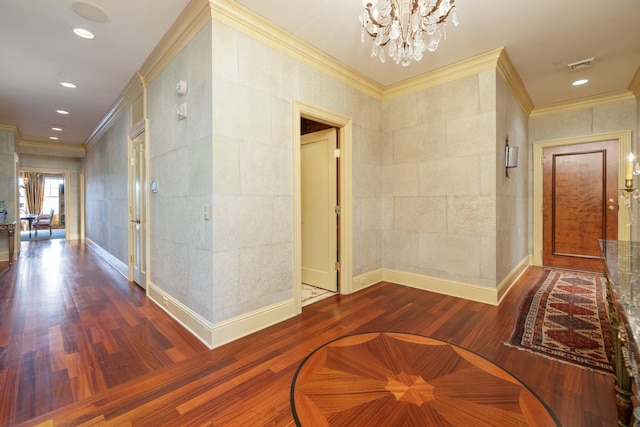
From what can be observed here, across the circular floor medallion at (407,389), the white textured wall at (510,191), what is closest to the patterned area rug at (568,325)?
the white textured wall at (510,191)

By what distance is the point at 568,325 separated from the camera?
2641 mm

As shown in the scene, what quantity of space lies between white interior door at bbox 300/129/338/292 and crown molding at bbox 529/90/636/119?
4.13 metres

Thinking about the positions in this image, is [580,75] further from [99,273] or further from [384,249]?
[99,273]

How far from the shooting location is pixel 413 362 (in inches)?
80.9

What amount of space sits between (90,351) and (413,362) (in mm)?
2493

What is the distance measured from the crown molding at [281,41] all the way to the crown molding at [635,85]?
3.53 m

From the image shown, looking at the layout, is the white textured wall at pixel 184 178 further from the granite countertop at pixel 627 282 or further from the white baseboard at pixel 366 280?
the granite countertop at pixel 627 282

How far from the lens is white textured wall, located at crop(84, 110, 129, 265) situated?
462cm

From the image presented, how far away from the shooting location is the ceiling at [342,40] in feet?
7.92

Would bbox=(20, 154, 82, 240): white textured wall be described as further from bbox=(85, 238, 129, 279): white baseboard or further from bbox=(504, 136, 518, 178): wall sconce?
bbox=(504, 136, 518, 178): wall sconce

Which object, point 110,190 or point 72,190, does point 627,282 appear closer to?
point 110,190

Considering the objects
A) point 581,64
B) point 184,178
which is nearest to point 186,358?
point 184,178

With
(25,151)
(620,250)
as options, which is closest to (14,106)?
(25,151)

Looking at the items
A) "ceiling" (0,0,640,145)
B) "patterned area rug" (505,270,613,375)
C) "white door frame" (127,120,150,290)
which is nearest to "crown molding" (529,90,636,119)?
"ceiling" (0,0,640,145)
